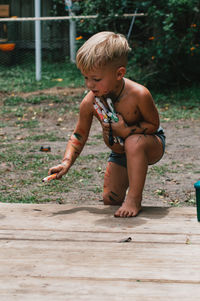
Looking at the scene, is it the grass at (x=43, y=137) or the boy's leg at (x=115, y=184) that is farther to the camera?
the grass at (x=43, y=137)

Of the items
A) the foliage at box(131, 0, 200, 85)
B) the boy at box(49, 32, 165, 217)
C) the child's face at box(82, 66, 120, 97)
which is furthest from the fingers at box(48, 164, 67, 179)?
the foliage at box(131, 0, 200, 85)

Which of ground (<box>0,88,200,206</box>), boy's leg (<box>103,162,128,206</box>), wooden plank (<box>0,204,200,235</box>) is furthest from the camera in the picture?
ground (<box>0,88,200,206</box>)

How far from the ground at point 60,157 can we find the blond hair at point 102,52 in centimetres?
163

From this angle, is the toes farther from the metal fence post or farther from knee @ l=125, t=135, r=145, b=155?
the metal fence post

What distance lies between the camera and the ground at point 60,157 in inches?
172

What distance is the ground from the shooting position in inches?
172

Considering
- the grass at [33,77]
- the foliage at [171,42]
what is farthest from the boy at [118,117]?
the grass at [33,77]

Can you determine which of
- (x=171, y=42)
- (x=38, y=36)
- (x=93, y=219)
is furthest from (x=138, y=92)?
(x=38, y=36)

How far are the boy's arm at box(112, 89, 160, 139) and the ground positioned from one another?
126 cm

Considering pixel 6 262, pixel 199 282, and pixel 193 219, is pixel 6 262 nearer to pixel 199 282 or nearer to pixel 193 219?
pixel 199 282

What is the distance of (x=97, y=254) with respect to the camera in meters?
2.20

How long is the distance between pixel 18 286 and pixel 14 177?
304 centimetres

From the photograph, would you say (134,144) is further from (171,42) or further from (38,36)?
(38,36)

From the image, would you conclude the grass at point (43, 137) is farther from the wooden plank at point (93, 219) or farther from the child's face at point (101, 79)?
the child's face at point (101, 79)
